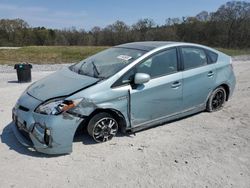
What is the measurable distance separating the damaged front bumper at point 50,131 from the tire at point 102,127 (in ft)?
0.89

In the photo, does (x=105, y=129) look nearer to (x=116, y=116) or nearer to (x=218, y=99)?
(x=116, y=116)

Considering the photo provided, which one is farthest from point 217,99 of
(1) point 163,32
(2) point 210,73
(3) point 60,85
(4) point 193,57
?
(1) point 163,32

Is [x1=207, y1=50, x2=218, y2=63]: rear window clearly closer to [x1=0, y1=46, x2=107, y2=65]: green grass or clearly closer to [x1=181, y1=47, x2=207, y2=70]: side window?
[x1=181, y1=47, x2=207, y2=70]: side window

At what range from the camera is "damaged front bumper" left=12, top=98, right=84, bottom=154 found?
12.8 feet

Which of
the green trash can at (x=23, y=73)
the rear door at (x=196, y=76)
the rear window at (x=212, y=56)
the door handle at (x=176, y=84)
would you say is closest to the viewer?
the door handle at (x=176, y=84)

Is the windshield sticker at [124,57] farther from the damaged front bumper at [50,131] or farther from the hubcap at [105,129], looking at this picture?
the damaged front bumper at [50,131]

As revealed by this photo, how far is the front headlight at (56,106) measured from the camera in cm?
398

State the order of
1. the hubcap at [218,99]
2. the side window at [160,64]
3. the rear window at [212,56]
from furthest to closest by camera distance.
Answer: the hubcap at [218,99], the rear window at [212,56], the side window at [160,64]

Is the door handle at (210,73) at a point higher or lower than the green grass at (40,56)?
higher

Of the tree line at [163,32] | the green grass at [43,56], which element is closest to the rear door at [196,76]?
the green grass at [43,56]

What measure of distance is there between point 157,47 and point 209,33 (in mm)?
51242

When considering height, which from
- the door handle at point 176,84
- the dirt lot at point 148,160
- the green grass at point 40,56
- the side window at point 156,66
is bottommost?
the dirt lot at point 148,160

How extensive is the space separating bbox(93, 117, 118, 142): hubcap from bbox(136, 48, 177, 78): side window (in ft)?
3.00

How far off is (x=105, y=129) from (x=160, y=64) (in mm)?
1436
